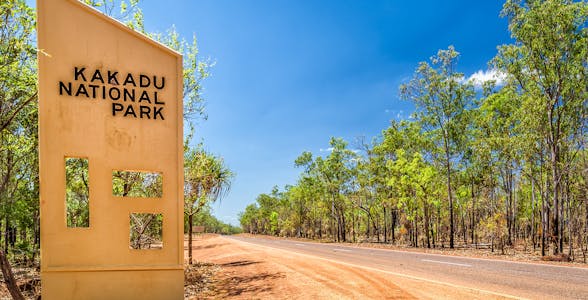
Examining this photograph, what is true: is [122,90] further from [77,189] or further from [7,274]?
[77,189]

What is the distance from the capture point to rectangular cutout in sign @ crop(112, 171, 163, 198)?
13.3 meters

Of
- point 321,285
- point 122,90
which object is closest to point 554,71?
point 321,285

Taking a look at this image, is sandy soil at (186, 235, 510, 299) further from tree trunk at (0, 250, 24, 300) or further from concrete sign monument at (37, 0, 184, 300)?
tree trunk at (0, 250, 24, 300)

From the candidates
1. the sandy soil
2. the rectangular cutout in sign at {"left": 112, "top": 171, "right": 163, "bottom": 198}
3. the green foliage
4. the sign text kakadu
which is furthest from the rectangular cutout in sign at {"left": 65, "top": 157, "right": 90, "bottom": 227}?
the green foliage

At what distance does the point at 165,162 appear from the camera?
30.3 feet

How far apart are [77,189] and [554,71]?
25008 mm

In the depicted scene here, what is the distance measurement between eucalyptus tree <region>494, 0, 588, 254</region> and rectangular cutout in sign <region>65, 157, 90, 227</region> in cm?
2297

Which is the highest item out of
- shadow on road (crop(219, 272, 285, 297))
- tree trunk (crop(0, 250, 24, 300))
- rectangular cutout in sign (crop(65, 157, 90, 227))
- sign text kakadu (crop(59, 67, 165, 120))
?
sign text kakadu (crop(59, 67, 165, 120))

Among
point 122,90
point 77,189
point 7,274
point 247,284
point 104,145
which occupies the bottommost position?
point 247,284

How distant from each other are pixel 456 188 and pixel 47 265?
37971mm

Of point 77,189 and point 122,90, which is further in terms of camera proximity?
point 77,189

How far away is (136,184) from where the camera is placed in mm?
14094

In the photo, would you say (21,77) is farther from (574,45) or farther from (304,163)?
(304,163)

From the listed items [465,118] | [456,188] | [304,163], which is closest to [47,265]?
[465,118]
